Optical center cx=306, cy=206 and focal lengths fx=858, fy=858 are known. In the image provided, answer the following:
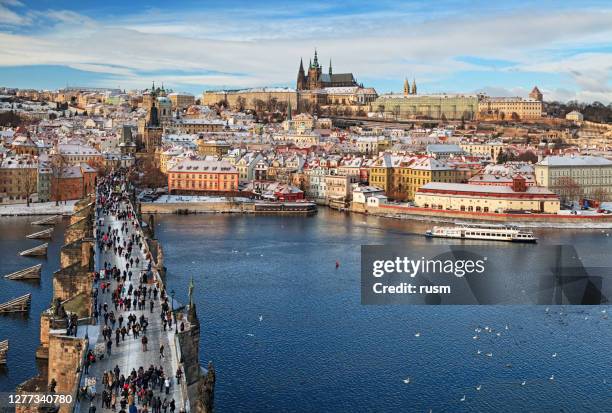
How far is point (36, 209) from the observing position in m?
27.3

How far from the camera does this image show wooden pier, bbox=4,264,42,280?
15.5 m

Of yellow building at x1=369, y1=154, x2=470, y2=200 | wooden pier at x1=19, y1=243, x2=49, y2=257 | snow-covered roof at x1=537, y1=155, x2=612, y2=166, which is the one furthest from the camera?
yellow building at x1=369, y1=154, x2=470, y2=200

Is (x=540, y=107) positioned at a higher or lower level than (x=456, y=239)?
higher

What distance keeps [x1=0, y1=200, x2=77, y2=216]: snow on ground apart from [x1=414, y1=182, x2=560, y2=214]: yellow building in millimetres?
11747

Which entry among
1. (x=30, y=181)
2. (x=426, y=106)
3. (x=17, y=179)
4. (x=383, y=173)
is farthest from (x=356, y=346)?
(x=426, y=106)

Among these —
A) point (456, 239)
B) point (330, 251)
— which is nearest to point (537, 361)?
point (330, 251)

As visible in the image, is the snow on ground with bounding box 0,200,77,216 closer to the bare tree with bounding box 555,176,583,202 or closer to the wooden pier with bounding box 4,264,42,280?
the wooden pier with bounding box 4,264,42,280

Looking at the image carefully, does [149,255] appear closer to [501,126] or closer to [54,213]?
[54,213]

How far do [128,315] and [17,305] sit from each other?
510 cm

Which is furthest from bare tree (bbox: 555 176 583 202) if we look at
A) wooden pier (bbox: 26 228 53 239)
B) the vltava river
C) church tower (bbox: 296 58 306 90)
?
church tower (bbox: 296 58 306 90)

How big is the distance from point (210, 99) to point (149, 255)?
74.9m

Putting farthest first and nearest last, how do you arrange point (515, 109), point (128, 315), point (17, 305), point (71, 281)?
point (515, 109) → point (17, 305) → point (71, 281) → point (128, 315)

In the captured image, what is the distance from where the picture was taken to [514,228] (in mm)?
23984

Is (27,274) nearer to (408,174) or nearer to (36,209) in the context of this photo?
(36,209)
